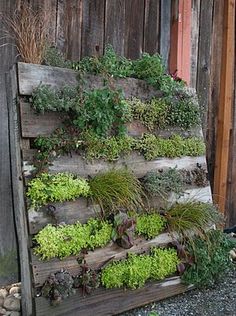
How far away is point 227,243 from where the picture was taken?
111 inches

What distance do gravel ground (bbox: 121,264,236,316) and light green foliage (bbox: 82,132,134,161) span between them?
875 mm

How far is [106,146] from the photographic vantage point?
2393 mm

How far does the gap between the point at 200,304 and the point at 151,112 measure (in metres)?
1.17

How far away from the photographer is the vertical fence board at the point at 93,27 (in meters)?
2.87

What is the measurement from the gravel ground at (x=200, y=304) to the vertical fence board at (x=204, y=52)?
4.76ft

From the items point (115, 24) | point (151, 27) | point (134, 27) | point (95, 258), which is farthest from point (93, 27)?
point (95, 258)

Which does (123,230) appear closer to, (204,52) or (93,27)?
(93,27)

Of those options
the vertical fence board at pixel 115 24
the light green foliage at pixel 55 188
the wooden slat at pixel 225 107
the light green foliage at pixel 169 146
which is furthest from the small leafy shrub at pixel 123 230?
the wooden slat at pixel 225 107

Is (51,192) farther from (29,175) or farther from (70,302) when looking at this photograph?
(70,302)

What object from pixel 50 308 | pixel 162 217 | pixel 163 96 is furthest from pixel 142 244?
pixel 163 96

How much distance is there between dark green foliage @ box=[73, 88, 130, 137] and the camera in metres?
2.27

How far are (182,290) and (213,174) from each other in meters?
1.35

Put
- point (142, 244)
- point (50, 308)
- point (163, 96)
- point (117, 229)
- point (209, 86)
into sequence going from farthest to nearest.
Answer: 1. point (209, 86)
2. point (163, 96)
3. point (142, 244)
4. point (117, 229)
5. point (50, 308)

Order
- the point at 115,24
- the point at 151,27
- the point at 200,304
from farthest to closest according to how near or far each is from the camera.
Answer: the point at 151,27 → the point at 115,24 → the point at 200,304
